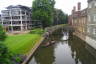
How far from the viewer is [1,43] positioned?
8.95 meters

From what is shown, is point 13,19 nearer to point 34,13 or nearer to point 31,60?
point 34,13

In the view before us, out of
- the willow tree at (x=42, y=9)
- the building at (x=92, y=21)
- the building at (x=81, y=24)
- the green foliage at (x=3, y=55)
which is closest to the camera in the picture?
the green foliage at (x=3, y=55)

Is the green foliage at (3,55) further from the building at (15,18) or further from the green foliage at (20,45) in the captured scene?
the building at (15,18)

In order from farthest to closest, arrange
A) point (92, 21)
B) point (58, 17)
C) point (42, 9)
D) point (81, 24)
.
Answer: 1. point (58, 17)
2. point (42, 9)
3. point (81, 24)
4. point (92, 21)

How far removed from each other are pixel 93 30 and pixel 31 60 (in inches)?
548

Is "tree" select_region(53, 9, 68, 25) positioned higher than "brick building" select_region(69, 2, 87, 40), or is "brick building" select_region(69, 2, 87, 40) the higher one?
"tree" select_region(53, 9, 68, 25)

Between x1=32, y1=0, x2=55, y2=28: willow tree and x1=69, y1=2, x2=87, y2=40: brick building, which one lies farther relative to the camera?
x1=32, y1=0, x2=55, y2=28: willow tree

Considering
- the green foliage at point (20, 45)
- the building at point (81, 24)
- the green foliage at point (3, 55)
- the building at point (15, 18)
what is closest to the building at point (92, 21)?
the building at point (81, 24)

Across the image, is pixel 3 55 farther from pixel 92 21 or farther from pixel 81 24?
pixel 81 24

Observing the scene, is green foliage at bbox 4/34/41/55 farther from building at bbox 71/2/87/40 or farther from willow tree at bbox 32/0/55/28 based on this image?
willow tree at bbox 32/0/55/28

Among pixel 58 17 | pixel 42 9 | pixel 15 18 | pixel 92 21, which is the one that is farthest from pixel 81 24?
pixel 58 17

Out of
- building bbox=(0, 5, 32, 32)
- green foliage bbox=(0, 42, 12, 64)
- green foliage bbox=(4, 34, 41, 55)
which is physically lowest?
green foliage bbox=(4, 34, 41, 55)

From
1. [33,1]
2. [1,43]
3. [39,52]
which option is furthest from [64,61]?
[33,1]

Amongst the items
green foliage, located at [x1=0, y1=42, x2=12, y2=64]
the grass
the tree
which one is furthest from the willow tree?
green foliage, located at [x1=0, y1=42, x2=12, y2=64]
